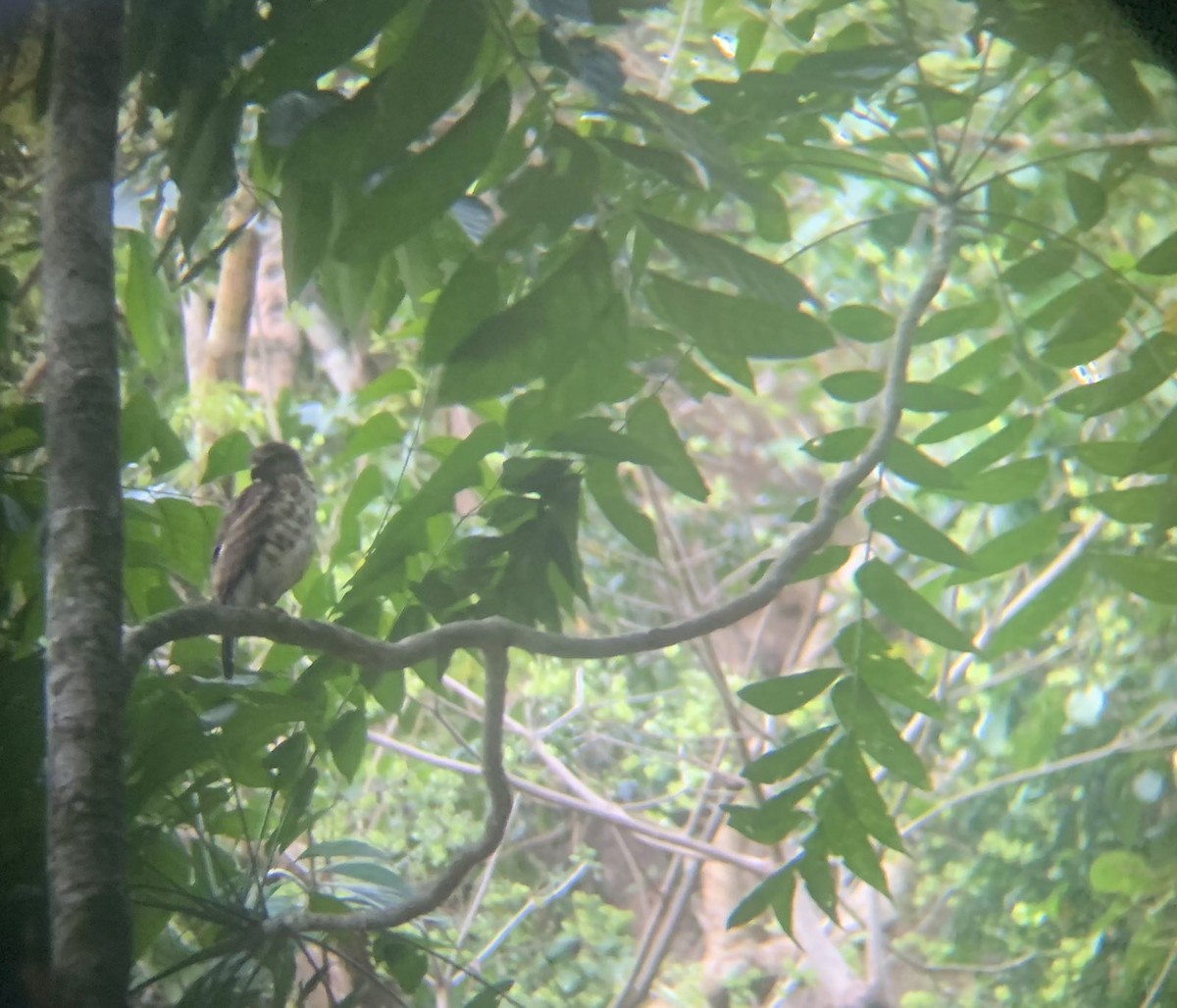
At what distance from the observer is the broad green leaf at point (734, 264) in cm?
61

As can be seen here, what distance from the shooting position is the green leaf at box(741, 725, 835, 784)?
80 cm

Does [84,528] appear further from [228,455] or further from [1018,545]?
[1018,545]

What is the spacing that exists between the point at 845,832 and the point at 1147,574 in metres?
0.26

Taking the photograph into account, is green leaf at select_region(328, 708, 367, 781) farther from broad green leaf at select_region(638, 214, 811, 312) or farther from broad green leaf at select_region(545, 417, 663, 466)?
broad green leaf at select_region(638, 214, 811, 312)

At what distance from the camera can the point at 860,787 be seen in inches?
31.9

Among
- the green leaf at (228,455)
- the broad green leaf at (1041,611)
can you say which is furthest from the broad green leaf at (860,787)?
the green leaf at (228,455)

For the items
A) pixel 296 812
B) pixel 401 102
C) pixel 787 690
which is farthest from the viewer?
pixel 787 690

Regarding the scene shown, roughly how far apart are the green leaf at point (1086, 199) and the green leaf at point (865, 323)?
0.14 m

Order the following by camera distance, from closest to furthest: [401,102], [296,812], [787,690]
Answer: [401,102], [296,812], [787,690]

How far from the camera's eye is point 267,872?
698mm

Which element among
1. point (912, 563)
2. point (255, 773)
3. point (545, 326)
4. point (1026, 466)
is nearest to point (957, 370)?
point (1026, 466)

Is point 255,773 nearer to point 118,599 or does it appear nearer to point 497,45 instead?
point 118,599

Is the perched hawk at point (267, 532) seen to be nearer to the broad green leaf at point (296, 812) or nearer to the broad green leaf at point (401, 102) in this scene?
the broad green leaf at point (296, 812)

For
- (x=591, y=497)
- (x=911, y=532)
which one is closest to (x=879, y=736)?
(x=911, y=532)
